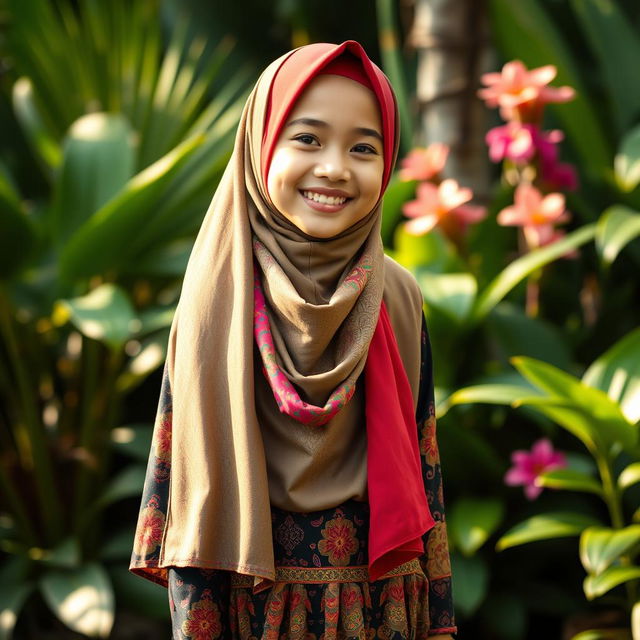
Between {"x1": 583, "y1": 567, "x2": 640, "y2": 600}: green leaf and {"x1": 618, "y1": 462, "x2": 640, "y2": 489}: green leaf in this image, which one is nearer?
Answer: {"x1": 583, "y1": 567, "x2": 640, "y2": 600}: green leaf

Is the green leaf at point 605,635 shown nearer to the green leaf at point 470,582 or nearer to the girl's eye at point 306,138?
the green leaf at point 470,582

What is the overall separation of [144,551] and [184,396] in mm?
245

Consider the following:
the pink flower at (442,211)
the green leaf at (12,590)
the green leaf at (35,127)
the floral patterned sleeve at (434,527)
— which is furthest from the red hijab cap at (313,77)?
the green leaf at (35,127)

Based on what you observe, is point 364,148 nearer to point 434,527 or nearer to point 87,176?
point 434,527

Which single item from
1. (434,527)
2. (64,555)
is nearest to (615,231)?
(434,527)

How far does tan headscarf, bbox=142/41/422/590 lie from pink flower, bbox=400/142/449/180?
5.34 feet

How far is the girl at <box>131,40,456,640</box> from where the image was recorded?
4.64 feet

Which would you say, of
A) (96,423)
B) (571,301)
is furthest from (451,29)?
(96,423)

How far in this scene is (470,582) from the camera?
8.77 feet

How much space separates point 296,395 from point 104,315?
1.46m

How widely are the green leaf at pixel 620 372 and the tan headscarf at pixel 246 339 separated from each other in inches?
50.0

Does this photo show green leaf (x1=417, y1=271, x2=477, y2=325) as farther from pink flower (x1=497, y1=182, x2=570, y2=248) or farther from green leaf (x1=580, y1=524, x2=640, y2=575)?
green leaf (x1=580, y1=524, x2=640, y2=575)

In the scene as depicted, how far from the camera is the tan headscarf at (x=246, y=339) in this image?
4.60ft

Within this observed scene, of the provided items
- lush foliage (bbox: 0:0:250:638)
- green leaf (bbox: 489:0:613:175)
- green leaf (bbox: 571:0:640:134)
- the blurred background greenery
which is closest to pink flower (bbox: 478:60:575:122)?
the blurred background greenery
